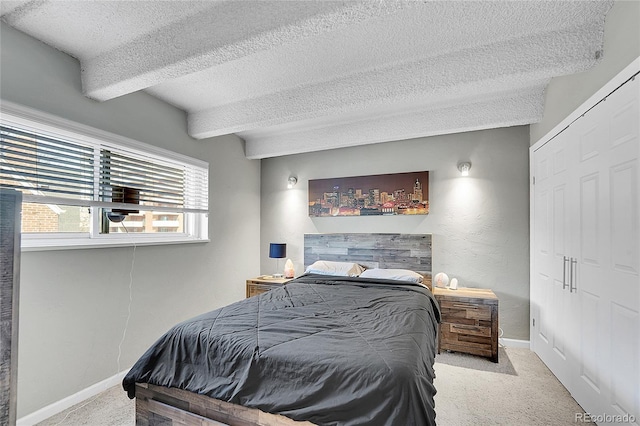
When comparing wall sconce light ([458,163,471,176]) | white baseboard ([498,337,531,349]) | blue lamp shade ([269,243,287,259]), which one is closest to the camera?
white baseboard ([498,337,531,349])

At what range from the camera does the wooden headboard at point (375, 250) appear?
12.0ft

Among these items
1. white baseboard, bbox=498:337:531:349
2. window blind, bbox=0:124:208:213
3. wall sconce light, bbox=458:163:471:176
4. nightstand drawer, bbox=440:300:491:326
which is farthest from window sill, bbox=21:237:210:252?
white baseboard, bbox=498:337:531:349

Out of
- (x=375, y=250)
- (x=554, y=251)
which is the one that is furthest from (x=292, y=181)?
(x=554, y=251)

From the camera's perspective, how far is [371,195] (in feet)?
13.0

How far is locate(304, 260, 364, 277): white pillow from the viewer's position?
371 centimetres

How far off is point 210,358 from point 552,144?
128 inches

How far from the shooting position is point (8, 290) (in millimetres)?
1233

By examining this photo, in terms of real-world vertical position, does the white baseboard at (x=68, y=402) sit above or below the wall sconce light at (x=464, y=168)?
below

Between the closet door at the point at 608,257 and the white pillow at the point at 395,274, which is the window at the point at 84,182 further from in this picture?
the closet door at the point at 608,257

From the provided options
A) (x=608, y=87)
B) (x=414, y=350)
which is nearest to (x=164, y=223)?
(x=414, y=350)

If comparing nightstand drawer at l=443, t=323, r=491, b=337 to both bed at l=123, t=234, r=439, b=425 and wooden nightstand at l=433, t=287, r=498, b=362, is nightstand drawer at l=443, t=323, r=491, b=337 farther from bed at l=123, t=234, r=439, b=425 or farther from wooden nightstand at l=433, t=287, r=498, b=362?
bed at l=123, t=234, r=439, b=425

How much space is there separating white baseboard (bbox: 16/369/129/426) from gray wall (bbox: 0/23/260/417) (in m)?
0.04

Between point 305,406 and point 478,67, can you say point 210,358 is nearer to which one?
point 305,406

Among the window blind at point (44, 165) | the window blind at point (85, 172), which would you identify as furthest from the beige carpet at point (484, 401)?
the window blind at point (44, 165)
